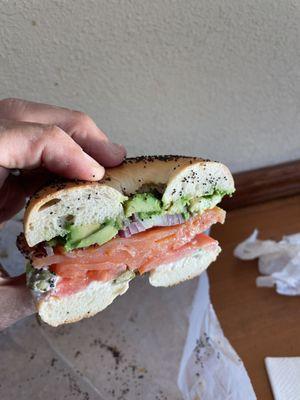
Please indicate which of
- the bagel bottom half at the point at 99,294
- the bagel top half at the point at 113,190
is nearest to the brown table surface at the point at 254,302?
the bagel bottom half at the point at 99,294

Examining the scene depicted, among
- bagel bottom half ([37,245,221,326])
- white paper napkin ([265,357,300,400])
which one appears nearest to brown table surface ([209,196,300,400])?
white paper napkin ([265,357,300,400])

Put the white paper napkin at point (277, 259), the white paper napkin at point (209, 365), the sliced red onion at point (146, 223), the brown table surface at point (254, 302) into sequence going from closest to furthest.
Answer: the sliced red onion at point (146, 223) < the white paper napkin at point (209, 365) < the brown table surface at point (254, 302) < the white paper napkin at point (277, 259)

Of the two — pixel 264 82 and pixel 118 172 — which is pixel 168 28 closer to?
pixel 264 82

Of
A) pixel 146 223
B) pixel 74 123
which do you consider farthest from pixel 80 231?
pixel 74 123

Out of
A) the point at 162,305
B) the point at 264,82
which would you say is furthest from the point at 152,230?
Result: the point at 264,82

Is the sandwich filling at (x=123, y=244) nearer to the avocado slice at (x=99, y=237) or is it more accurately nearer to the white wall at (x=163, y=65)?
the avocado slice at (x=99, y=237)

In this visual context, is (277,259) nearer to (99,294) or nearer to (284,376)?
(284,376)

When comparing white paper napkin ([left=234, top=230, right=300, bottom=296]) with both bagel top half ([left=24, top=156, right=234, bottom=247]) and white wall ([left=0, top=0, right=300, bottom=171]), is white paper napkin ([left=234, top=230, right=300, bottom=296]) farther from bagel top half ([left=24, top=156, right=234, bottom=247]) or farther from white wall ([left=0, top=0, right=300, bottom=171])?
bagel top half ([left=24, top=156, right=234, bottom=247])
